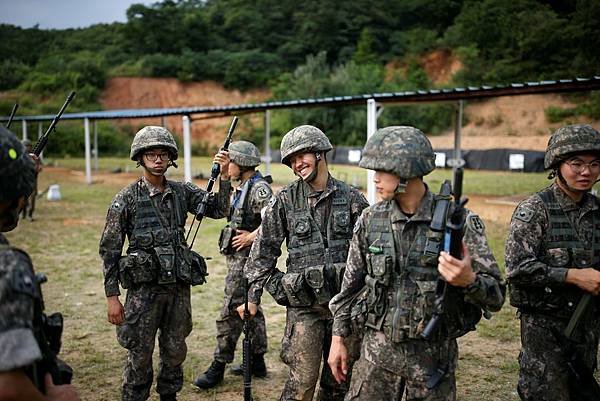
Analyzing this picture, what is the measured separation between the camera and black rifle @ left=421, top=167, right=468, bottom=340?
2.56 m

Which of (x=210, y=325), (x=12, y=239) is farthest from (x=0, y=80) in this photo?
(x=210, y=325)

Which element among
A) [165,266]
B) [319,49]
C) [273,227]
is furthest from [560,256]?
[319,49]

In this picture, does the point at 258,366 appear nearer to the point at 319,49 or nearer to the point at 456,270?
the point at 456,270

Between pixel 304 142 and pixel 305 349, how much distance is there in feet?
4.73

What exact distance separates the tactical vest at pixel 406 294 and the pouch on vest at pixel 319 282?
0.75 m

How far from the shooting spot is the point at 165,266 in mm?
4320

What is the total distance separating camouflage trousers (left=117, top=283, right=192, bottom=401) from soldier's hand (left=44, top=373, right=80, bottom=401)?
1987 millimetres

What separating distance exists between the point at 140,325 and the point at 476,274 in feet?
8.84

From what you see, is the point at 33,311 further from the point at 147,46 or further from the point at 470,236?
the point at 147,46

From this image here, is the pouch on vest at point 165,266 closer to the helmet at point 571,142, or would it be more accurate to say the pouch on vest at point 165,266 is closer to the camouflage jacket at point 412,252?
the camouflage jacket at point 412,252

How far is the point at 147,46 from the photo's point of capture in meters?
61.6

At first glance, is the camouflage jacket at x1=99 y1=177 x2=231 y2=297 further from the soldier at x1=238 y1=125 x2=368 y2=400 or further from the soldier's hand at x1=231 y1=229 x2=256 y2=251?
the soldier at x1=238 y1=125 x2=368 y2=400

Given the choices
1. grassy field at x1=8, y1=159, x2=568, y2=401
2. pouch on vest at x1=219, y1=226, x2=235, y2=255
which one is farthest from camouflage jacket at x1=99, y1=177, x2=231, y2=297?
grassy field at x1=8, y1=159, x2=568, y2=401

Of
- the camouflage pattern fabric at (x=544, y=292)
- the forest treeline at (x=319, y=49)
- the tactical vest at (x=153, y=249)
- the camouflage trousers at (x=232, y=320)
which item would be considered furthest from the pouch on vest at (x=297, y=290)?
the forest treeline at (x=319, y=49)
